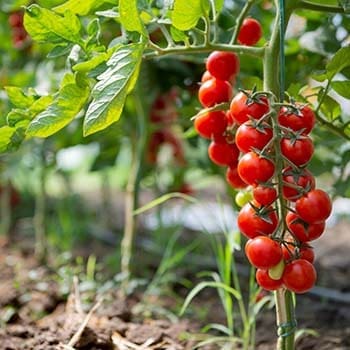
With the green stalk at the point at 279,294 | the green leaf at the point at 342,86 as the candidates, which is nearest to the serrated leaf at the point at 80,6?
the green stalk at the point at 279,294

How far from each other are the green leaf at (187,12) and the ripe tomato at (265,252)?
11.8 inches

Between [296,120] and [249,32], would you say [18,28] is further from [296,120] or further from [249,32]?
[296,120]

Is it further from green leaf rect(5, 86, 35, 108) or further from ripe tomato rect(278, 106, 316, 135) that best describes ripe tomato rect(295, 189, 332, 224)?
green leaf rect(5, 86, 35, 108)

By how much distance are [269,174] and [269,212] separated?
54 mm

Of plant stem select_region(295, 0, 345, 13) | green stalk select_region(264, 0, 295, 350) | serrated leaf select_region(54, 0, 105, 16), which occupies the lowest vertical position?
green stalk select_region(264, 0, 295, 350)

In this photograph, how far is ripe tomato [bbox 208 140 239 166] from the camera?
101 cm

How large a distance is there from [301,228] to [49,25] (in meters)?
0.44

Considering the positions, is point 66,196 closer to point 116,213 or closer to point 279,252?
point 116,213

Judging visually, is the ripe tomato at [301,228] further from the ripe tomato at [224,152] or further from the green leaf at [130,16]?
the green leaf at [130,16]

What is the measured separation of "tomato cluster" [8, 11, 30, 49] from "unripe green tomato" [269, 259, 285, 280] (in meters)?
1.20

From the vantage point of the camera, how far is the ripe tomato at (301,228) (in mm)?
868

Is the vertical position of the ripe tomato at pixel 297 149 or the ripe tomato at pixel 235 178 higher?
the ripe tomato at pixel 297 149

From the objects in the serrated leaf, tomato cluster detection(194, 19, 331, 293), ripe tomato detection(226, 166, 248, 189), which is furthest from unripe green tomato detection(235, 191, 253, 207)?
the serrated leaf

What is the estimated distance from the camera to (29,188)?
10.5 feet
